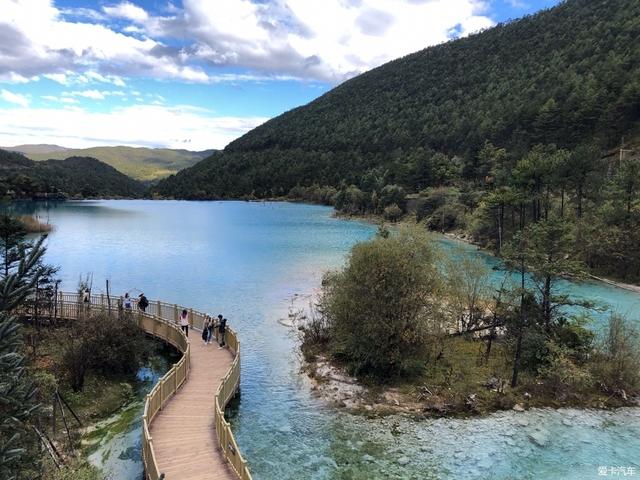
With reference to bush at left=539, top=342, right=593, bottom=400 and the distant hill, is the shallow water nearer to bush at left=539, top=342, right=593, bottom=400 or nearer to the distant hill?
bush at left=539, top=342, right=593, bottom=400

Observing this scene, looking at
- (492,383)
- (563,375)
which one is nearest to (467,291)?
(492,383)

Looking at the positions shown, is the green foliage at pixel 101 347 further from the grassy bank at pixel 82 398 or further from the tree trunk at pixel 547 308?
the tree trunk at pixel 547 308

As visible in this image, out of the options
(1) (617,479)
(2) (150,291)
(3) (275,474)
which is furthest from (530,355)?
(2) (150,291)

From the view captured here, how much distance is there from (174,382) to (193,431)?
4.06 metres

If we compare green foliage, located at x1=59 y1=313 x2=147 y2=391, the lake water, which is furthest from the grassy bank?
the lake water

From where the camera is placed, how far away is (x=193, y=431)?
19.0 metres

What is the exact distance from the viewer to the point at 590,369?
26641mm

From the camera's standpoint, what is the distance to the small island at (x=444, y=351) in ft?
82.5

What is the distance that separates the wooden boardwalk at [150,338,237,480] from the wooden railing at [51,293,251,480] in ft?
1.02

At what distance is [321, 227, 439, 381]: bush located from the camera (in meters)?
26.7

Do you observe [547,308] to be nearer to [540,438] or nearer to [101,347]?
[540,438]

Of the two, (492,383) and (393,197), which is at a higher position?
(393,197)

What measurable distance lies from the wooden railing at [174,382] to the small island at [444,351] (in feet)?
17.8

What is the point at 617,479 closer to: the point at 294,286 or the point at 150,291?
the point at 294,286
